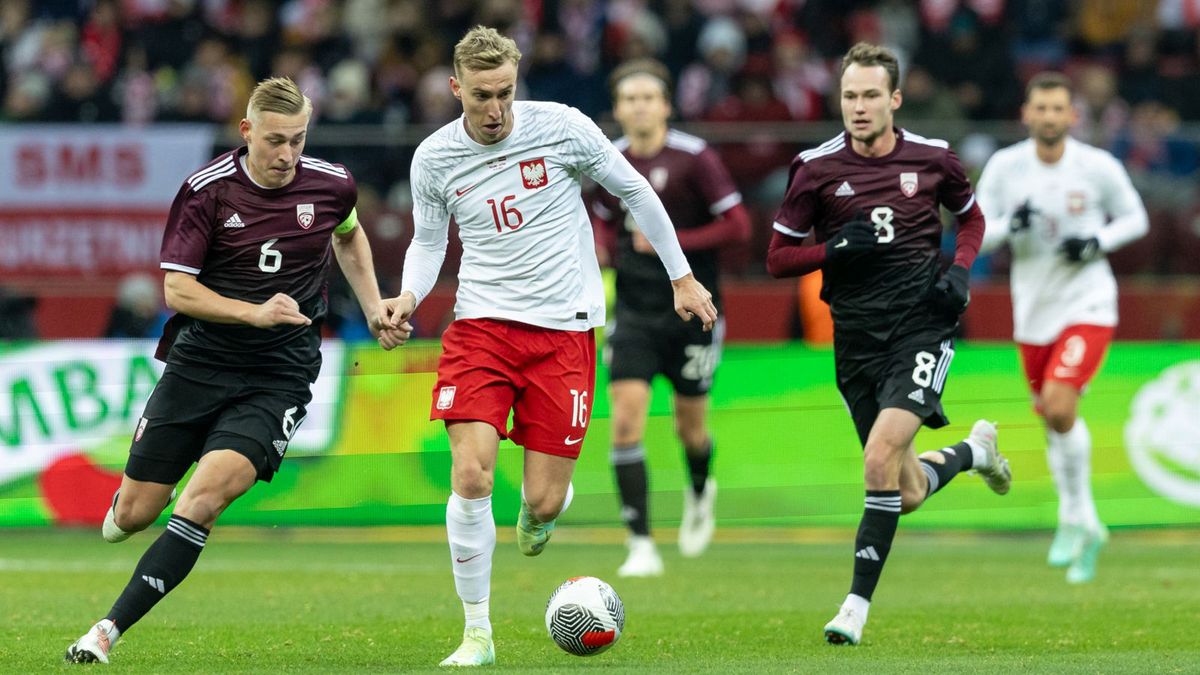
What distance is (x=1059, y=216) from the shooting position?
12.0 meters

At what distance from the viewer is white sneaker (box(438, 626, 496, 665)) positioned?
7.62m

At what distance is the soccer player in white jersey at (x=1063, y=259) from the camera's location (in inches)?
464

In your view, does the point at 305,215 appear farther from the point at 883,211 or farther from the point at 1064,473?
the point at 1064,473

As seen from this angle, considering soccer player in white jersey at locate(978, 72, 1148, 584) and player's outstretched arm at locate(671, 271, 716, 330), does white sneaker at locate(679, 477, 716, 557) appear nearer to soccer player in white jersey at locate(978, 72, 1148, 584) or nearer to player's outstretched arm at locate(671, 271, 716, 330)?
soccer player in white jersey at locate(978, 72, 1148, 584)

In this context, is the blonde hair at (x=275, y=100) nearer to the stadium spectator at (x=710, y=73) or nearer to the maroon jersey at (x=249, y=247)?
the maroon jersey at (x=249, y=247)

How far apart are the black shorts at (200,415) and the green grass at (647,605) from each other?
0.84 meters

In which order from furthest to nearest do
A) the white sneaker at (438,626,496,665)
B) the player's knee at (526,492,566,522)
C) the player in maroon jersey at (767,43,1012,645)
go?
the player in maroon jersey at (767,43,1012,645)
the player's knee at (526,492,566,522)
the white sneaker at (438,626,496,665)

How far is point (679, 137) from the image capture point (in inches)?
482

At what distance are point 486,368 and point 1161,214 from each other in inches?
444

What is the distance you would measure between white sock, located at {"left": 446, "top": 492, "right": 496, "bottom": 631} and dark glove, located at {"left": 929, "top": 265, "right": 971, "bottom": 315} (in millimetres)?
2441

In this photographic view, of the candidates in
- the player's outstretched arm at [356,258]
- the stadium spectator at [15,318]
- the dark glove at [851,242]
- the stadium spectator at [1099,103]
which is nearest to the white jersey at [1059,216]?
the dark glove at [851,242]

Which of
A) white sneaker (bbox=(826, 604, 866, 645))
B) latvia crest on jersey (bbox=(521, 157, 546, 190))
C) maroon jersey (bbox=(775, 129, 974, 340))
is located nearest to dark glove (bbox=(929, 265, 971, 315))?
maroon jersey (bbox=(775, 129, 974, 340))

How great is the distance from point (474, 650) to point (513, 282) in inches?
62.3

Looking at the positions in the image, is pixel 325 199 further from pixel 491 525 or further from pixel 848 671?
pixel 848 671
